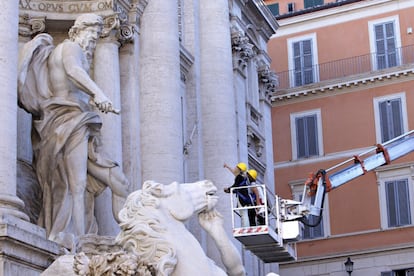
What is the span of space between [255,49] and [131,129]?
989 centimetres

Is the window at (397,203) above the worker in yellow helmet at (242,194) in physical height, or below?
above

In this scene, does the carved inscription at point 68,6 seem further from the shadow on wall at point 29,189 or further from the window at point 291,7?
the window at point 291,7

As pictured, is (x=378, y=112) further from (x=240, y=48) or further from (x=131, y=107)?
(x=131, y=107)

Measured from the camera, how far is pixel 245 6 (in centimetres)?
2527

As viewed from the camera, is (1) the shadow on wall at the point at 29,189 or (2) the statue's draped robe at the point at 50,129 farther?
(1) the shadow on wall at the point at 29,189

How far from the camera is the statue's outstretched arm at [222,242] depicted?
29.5 ft

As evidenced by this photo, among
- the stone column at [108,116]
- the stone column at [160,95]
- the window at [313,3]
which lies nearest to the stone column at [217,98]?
the stone column at [160,95]

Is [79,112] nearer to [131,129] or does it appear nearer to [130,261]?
[131,129]

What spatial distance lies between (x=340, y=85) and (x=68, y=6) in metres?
19.1

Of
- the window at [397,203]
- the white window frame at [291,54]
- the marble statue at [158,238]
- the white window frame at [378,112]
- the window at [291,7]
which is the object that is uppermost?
the window at [291,7]

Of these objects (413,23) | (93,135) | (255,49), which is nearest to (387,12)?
(413,23)

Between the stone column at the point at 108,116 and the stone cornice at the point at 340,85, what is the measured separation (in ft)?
60.0

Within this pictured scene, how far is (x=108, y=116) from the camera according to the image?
1623cm

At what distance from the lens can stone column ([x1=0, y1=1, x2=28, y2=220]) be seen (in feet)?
40.4
